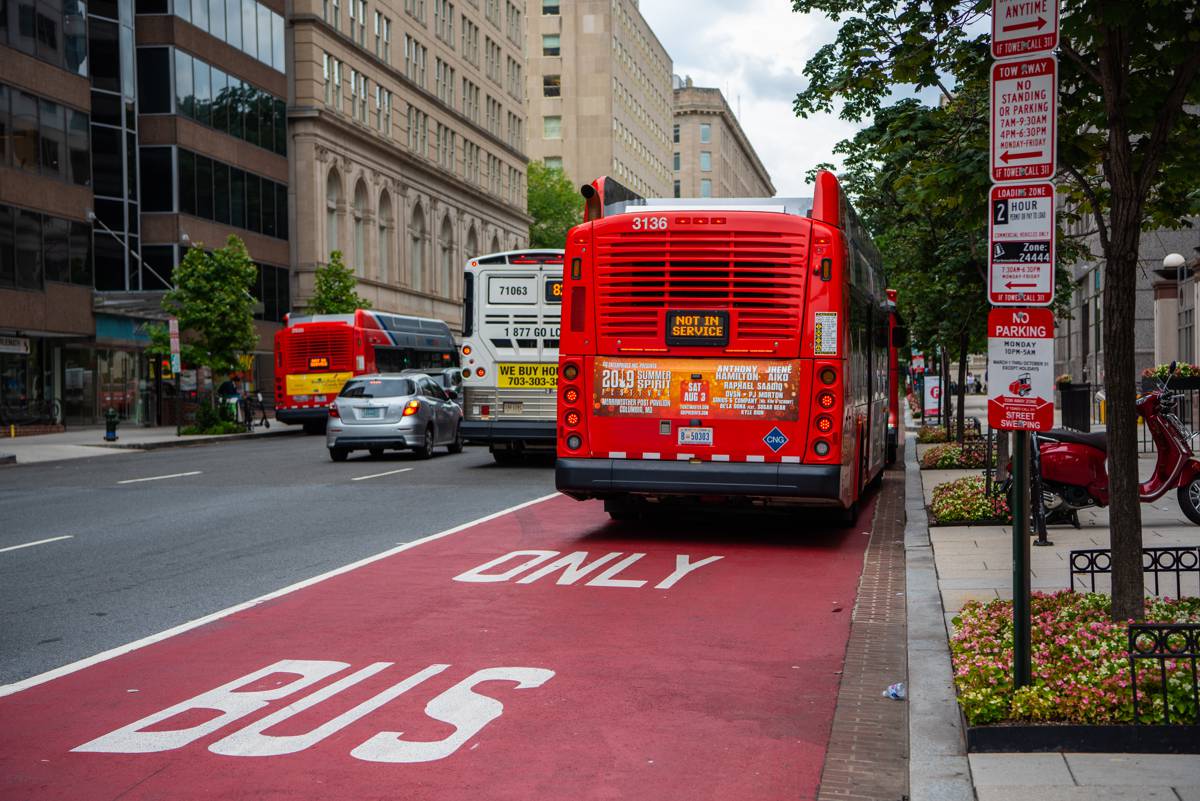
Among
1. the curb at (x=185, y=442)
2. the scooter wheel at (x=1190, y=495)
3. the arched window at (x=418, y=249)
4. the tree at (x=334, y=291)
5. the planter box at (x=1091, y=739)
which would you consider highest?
the arched window at (x=418, y=249)

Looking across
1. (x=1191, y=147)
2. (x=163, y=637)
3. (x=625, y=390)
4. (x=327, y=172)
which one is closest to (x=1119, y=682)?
(x=1191, y=147)

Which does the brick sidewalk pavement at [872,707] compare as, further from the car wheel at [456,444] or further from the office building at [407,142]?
the office building at [407,142]

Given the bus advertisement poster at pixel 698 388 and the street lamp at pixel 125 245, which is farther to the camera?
the street lamp at pixel 125 245

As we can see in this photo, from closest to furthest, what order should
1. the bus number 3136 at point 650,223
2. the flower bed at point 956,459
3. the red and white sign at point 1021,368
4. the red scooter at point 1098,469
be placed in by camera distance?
1. the red and white sign at point 1021,368
2. the bus number 3136 at point 650,223
3. the red scooter at point 1098,469
4. the flower bed at point 956,459

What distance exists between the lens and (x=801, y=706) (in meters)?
6.64

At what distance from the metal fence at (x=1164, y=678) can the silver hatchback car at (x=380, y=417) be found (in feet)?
67.5

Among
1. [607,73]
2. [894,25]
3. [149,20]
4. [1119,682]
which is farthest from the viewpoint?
[607,73]

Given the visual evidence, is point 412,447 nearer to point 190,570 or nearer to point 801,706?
point 190,570

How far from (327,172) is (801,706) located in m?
59.2

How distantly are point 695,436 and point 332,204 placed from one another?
178ft

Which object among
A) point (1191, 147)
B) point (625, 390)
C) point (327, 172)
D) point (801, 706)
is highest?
point (327, 172)

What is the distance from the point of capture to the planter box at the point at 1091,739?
17.7 ft

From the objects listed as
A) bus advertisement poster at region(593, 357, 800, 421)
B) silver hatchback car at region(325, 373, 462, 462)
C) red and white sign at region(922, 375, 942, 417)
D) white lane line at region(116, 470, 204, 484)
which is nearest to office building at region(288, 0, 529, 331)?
red and white sign at region(922, 375, 942, 417)

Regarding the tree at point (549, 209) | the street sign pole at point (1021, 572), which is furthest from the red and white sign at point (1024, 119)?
the tree at point (549, 209)
